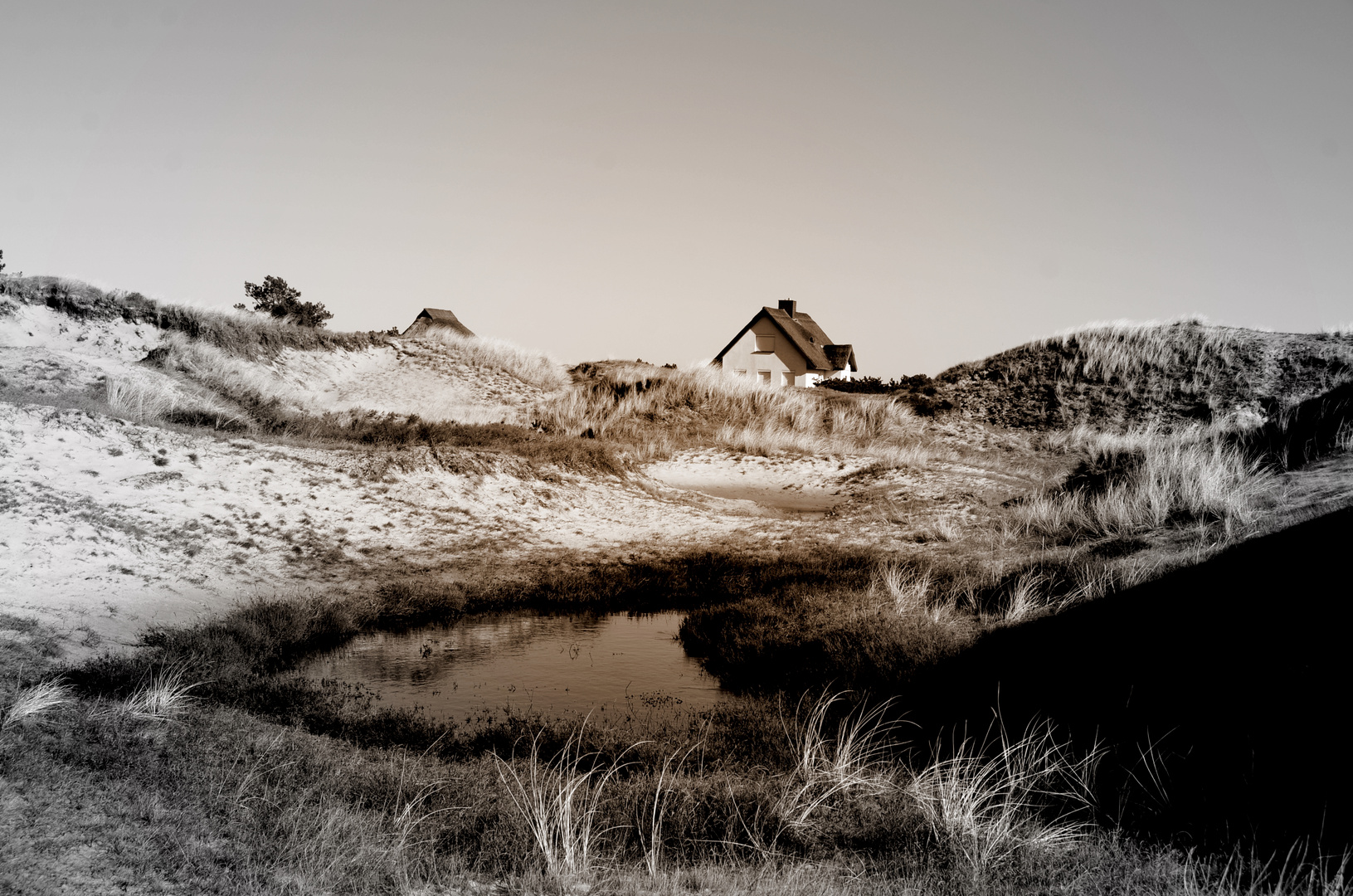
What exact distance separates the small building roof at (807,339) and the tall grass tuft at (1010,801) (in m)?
40.2

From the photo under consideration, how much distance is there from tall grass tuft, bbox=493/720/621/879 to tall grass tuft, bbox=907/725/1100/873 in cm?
199

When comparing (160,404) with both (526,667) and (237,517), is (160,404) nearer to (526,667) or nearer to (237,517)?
(237,517)

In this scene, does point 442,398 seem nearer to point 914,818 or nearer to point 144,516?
point 144,516

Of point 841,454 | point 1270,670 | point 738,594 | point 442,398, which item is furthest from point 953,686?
point 442,398

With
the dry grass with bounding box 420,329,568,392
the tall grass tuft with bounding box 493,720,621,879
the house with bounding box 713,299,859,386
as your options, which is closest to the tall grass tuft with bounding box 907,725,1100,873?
the tall grass tuft with bounding box 493,720,621,879

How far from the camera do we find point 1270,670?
18.2 feet

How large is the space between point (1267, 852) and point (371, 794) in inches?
199

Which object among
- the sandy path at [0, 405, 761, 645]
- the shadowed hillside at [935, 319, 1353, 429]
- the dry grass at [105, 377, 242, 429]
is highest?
the shadowed hillside at [935, 319, 1353, 429]

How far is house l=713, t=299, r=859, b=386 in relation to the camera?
45031 millimetres

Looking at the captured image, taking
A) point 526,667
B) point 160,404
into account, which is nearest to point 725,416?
point 160,404

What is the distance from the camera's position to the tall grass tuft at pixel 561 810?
14.3ft

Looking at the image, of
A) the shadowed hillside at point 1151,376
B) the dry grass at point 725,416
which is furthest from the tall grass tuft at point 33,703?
the shadowed hillside at point 1151,376

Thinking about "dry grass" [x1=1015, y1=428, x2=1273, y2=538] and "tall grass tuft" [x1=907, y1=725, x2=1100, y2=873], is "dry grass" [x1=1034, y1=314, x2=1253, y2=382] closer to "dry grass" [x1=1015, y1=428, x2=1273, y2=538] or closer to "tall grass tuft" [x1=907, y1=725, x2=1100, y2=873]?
"dry grass" [x1=1015, y1=428, x2=1273, y2=538]

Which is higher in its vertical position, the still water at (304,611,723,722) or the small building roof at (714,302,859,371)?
the small building roof at (714,302,859,371)
